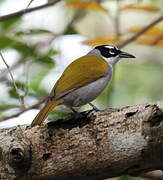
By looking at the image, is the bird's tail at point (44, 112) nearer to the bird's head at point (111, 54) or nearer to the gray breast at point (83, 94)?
the gray breast at point (83, 94)

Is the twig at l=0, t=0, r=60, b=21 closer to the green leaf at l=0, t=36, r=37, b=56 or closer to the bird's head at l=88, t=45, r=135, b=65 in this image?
the green leaf at l=0, t=36, r=37, b=56

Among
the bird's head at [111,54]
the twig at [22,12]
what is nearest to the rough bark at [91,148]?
the twig at [22,12]

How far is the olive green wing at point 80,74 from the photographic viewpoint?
3.99 meters

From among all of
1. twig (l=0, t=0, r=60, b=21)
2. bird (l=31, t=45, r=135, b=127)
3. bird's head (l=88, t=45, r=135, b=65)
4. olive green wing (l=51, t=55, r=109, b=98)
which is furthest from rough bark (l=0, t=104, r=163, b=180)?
bird's head (l=88, t=45, r=135, b=65)

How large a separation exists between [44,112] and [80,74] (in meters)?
0.70

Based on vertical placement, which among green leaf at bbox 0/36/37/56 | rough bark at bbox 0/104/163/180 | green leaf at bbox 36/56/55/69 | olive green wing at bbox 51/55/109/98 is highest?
green leaf at bbox 0/36/37/56

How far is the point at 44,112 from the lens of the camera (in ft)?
11.9

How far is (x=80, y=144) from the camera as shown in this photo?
315cm

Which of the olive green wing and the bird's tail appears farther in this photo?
the olive green wing

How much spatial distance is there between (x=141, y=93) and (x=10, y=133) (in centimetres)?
495

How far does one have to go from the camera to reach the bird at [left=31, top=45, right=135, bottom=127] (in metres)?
3.89

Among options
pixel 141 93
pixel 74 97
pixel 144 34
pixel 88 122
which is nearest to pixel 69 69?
pixel 74 97

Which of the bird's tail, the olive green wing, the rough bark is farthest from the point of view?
the olive green wing

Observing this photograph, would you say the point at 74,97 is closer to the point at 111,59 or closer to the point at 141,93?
the point at 111,59
